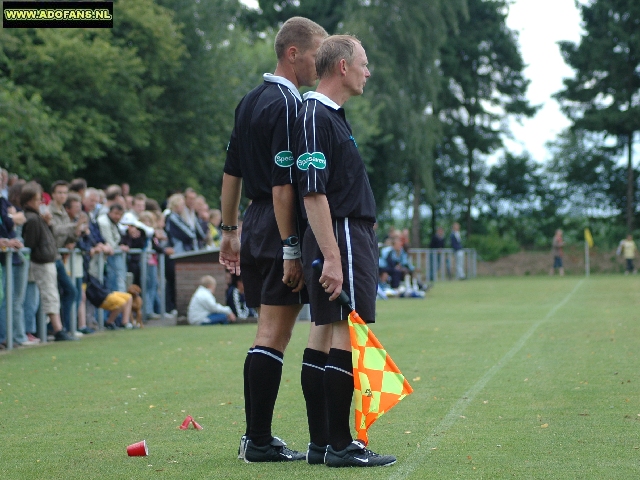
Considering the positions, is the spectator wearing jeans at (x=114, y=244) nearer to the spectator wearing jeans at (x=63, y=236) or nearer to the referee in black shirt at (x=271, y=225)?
the spectator wearing jeans at (x=63, y=236)

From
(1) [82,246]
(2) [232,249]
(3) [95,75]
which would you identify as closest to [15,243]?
(1) [82,246]

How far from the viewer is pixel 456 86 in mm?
57875

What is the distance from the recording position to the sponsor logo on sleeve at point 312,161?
16.9ft

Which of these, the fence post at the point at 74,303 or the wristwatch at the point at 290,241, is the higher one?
the wristwatch at the point at 290,241

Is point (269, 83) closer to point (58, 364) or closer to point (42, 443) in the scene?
point (42, 443)

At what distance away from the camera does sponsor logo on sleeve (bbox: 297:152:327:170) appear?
515 cm

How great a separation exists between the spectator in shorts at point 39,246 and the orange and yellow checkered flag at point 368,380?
831 cm

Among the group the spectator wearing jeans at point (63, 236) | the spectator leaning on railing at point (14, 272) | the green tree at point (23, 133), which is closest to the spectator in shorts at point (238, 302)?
the spectator wearing jeans at point (63, 236)

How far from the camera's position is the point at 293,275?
537cm

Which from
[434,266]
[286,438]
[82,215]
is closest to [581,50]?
[434,266]

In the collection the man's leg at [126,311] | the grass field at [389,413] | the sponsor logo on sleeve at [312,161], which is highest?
the sponsor logo on sleeve at [312,161]

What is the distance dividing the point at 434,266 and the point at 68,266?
85.4 feet

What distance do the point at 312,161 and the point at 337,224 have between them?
0.34 meters

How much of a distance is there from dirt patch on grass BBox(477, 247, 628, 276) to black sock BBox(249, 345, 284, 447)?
44.8 meters
